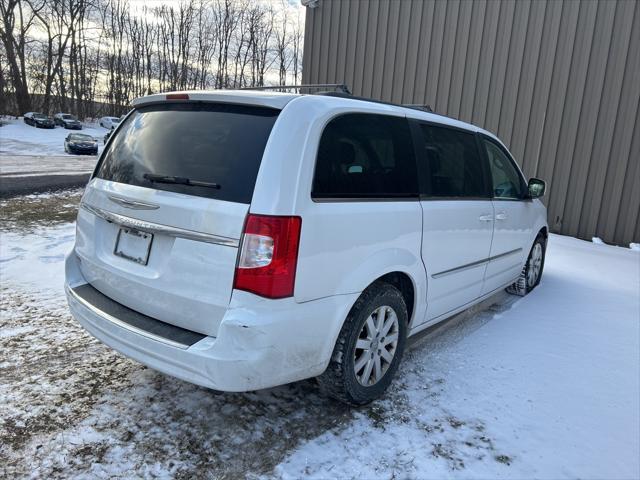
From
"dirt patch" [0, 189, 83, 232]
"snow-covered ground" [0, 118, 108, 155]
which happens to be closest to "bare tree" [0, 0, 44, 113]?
"snow-covered ground" [0, 118, 108, 155]

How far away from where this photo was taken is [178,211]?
7.69 ft

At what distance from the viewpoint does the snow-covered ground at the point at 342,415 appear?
237 cm

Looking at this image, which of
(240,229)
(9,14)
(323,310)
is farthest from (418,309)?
(9,14)

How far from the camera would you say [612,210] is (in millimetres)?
8727

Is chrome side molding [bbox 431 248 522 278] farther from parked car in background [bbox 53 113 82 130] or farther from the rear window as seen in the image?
parked car in background [bbox 53 113 82 130]

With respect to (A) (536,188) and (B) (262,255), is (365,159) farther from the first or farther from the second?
(A) (536,188)

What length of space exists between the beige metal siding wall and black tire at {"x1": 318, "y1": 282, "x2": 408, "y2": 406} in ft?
24.9

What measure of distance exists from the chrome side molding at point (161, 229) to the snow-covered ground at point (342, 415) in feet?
3.44

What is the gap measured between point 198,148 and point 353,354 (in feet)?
4.49

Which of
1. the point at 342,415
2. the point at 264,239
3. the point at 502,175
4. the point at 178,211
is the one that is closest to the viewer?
the point at 264,239

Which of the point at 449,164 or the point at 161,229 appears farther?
the point at 449,164

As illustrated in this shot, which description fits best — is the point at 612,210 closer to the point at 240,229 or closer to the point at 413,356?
the point at 413,356

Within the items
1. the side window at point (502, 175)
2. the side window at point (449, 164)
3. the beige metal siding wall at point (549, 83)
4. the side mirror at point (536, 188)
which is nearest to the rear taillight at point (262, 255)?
the side window at point (449, 164)

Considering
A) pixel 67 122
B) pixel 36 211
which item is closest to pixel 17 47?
pixel 67 122
